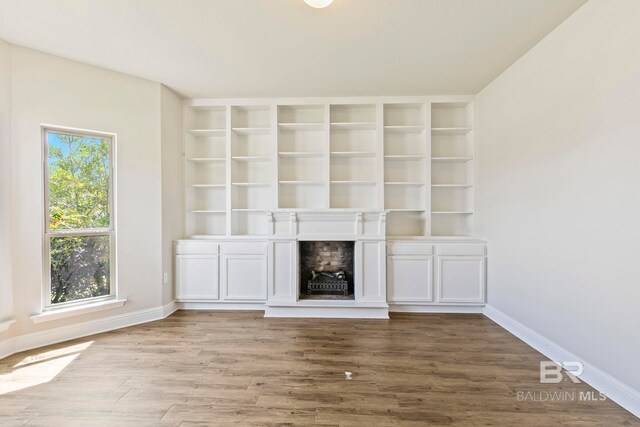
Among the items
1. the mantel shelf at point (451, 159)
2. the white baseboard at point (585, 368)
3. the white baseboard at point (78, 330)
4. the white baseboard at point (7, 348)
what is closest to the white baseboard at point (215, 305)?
the white baseboard at point (78, 330)

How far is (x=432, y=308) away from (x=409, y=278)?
0.49 meters

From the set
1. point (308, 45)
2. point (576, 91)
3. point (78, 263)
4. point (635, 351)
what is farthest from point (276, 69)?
point (635, 351)

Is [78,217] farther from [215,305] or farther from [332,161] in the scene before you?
[332,161]

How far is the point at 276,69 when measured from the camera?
281 cm

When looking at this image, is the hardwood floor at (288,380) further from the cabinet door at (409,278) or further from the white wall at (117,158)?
the white wall at (117,158)

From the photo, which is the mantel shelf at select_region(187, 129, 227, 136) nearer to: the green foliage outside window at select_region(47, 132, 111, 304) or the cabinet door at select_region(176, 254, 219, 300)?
the green foliage outside window at select_region(47, 132, 111, 304)

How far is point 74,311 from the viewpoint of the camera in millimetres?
2668

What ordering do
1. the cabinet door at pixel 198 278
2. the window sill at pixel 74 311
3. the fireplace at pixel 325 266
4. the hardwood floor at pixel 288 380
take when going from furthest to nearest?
1. the fireplace at pixel 325 266
2. the cabinet door at pixel 198 278
3. the window sill at pixel 74 311
4. the hardwood floor at pixel 288 380

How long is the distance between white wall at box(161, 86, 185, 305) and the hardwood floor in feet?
2.59

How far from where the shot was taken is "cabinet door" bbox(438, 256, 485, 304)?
10.7 ft

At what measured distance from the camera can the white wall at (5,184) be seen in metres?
2.34

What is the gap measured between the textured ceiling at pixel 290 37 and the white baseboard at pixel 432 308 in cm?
270

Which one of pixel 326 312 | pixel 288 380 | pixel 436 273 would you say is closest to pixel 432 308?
pixel 436 273

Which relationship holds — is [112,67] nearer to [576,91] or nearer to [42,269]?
[42,269]
